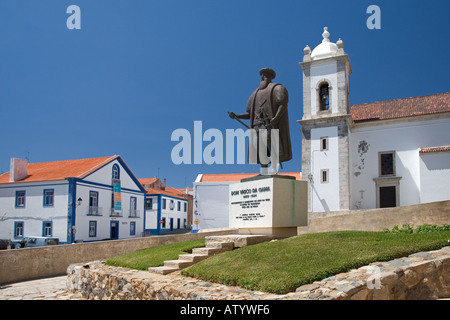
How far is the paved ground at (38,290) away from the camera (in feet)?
24.8

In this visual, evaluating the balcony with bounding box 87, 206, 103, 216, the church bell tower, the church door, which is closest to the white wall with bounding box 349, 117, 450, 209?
the church door

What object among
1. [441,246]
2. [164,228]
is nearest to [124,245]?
[441,246]

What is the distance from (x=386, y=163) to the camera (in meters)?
23.9

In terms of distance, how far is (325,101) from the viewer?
85.8 ft

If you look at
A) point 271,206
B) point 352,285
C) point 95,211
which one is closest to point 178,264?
point 271,206

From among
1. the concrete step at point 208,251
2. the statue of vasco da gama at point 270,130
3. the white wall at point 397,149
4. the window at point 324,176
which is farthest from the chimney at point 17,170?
the concrete step at point 208,251

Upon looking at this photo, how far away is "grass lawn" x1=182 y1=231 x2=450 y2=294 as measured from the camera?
4926mm

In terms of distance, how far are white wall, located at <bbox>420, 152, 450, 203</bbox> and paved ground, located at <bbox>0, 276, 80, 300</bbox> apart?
1923 centimetres

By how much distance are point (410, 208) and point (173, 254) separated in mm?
7122

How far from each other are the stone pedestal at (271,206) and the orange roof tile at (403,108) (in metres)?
17.1

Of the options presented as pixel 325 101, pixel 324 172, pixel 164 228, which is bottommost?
pixel 164 228

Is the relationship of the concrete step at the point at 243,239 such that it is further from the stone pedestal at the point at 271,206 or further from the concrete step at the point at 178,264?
the concrete step at the point at 178,264

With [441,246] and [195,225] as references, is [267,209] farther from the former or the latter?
[195,225]
